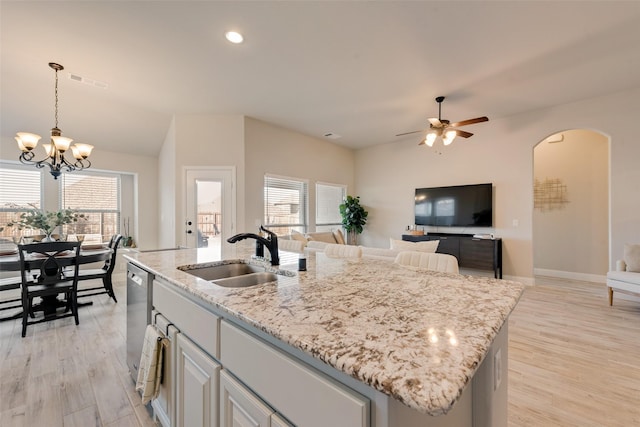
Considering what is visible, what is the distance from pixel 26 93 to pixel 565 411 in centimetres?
667

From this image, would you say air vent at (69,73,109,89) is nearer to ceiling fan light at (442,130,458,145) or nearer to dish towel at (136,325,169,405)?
dish towel at (136,325,169,405)

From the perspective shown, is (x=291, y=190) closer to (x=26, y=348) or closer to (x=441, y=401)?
(x=26, y=348)

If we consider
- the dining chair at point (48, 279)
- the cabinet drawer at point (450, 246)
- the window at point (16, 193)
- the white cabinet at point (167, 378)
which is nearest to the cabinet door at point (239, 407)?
the white cabinet at point (167, 378)

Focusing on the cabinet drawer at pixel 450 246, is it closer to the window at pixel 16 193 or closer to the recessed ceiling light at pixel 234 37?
the recessed ceiling light at pixel 234 37

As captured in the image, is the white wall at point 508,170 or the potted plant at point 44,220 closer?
the potted plant at point 44,220

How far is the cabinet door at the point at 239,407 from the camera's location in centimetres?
84

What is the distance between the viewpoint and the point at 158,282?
1572mm

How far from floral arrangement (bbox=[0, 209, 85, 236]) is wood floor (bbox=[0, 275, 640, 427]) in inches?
48.0

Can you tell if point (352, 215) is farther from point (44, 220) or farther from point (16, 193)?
point (16, 193)

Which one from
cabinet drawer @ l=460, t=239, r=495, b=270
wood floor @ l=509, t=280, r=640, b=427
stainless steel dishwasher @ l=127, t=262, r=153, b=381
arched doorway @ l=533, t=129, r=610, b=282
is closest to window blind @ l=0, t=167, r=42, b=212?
stainless steel dishwasher @ l=127, t=262, r=153, b=381

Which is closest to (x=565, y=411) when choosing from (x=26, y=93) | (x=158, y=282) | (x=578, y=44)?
(x=158, y=282)

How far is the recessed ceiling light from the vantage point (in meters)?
2.57

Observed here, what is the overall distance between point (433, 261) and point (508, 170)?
3948 mm

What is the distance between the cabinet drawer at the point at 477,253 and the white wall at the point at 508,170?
45cm
